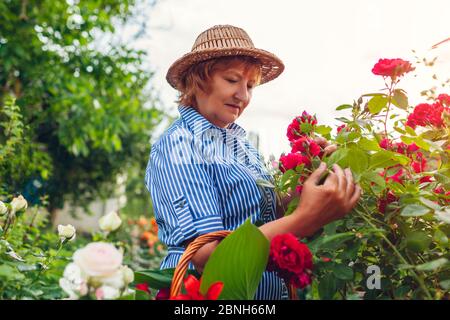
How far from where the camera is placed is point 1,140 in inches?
151

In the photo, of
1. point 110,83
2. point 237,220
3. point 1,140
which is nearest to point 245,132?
point 237,220

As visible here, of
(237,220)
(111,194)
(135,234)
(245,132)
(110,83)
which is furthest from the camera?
(111,194)

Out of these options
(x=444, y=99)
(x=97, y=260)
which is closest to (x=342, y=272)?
(x=97, y=260)

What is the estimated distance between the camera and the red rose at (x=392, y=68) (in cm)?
131

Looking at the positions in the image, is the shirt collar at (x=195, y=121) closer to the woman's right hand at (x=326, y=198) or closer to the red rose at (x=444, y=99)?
the woman's right hand at (x=326, y=198)

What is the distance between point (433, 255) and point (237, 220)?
50cm

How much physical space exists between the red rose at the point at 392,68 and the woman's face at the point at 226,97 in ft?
1.39

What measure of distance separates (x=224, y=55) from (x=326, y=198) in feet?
2.33

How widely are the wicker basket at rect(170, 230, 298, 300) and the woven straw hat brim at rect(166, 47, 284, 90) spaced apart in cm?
66

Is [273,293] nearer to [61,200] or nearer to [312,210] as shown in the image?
[312,210]

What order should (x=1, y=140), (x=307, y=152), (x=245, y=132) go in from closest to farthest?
1. (x=307, y=152)
2. (x=245, y=132)
3. (x=1, y=140)

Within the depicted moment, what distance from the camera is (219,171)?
1.42m

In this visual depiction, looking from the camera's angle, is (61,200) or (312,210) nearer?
(312,210)

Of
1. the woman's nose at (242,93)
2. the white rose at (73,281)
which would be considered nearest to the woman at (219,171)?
the woman's nose at (242,93)
